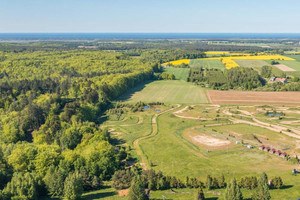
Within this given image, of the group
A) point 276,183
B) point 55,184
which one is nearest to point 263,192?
point 276,183

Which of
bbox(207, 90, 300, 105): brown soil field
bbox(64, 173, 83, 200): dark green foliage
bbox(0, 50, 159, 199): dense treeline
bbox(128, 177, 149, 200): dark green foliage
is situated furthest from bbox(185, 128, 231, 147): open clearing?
bbox(207, 90, 300, 105): brown soil field

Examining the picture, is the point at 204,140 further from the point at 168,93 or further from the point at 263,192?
the point at 168,93

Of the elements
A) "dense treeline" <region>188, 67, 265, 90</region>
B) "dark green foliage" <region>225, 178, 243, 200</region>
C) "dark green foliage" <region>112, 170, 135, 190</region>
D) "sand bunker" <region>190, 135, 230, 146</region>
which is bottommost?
"sand bunker" <region>190, 135, 230, 146</region>

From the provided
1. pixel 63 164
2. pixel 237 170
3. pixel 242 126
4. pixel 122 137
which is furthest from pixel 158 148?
pixel 242 126

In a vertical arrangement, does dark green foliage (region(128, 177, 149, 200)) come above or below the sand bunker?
above

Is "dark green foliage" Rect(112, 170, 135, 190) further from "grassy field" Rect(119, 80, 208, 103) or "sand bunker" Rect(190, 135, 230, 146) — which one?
"grassy field" Rect(119, 80, 208, 103)

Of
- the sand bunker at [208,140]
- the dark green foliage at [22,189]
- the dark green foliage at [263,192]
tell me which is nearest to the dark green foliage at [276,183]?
the dark green foliage at [263,192]

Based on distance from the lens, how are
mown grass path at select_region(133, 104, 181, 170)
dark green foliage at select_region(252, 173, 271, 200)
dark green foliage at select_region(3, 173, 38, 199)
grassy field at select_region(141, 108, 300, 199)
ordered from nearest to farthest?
dark green foliage at select_region(252, 173, 271, 200) < dark green foliage at select_region(3, 173, 38, 199) < grassy field at select_region(141, 108, 300, 199) < mown grass path at select_region(133, 104, 181, 170)

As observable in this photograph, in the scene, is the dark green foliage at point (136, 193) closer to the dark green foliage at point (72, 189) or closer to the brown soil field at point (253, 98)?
the dark green foliage at point (72, 189)
